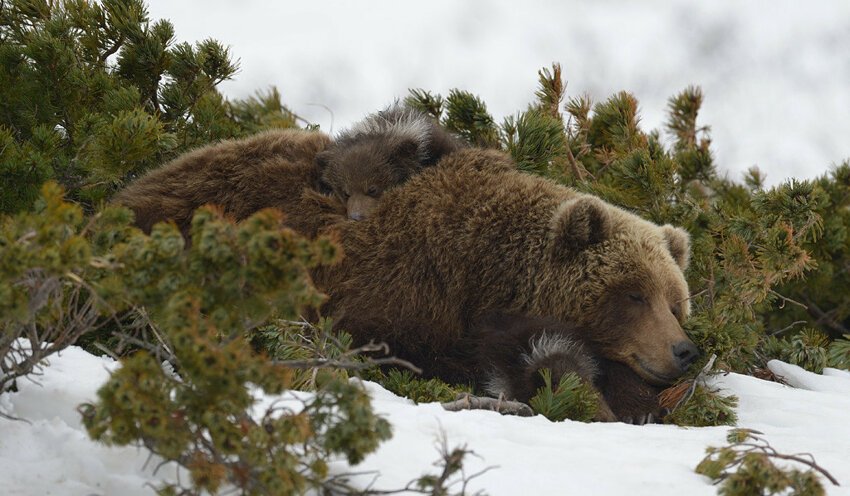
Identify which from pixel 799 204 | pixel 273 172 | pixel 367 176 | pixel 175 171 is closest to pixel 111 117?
pixel 175 171

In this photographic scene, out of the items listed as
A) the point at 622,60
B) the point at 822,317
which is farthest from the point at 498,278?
the point at 622,60

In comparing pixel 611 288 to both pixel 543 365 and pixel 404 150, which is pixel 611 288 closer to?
pixel 543 365

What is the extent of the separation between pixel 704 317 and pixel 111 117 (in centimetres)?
415

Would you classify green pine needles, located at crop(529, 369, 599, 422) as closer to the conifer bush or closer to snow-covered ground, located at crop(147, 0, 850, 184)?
the conifer bush

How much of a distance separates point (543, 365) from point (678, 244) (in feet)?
→ 6.14

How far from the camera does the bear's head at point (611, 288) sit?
598cm

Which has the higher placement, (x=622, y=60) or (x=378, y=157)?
(x=622, y=60)

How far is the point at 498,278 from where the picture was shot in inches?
243

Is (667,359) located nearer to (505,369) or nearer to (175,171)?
(505,369)

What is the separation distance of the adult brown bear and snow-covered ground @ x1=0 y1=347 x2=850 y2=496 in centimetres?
93

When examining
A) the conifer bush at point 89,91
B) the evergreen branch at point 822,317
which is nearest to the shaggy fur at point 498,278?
the conifer bush at point 89,91

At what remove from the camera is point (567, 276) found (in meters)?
6.16

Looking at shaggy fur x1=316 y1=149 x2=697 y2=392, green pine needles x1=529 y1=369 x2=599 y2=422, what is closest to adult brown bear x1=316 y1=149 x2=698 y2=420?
A: shaggy fur x1=316 y1=149 x2=697 y2=392

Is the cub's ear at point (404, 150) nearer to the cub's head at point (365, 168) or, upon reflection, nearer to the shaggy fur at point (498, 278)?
the cub's head at point (365, 168)
